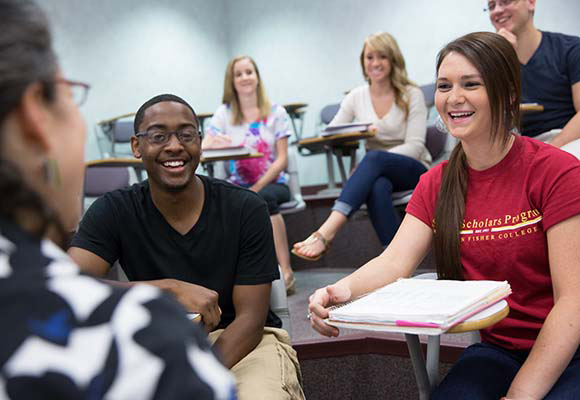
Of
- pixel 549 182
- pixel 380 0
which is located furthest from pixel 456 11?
pixel 549 182

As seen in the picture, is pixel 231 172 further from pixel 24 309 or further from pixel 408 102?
pixel 24 309

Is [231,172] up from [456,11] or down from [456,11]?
down

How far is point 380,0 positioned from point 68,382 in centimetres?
607

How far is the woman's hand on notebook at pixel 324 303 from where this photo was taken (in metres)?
1.15

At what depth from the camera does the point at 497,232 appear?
4.28ft

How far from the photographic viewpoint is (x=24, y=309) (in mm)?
448

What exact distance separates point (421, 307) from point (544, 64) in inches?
67.1

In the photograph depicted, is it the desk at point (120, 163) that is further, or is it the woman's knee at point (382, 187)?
the desk at point (120, 163)

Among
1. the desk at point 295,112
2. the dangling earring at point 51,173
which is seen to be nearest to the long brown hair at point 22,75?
the dangling earring at point 51,173

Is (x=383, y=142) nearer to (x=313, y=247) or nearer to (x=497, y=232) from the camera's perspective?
(x=313, y=247)

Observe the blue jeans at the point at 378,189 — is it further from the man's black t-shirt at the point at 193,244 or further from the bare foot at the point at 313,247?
the man's black t-shirt at the point at 193,244

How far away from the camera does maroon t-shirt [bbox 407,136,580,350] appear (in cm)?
125

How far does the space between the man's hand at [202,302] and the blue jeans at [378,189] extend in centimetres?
125

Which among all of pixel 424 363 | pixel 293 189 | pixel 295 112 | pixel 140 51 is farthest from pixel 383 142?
pixel 140 51
